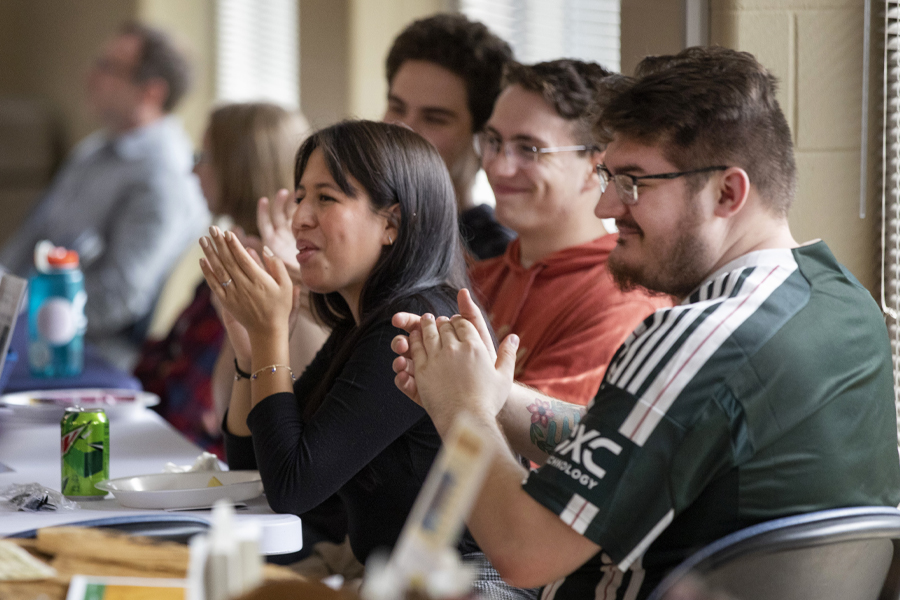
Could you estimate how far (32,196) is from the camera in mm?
6027

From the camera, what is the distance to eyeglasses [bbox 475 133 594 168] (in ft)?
6.68

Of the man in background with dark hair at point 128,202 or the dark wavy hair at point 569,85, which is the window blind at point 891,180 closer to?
the dark wavy hair at point 569,85

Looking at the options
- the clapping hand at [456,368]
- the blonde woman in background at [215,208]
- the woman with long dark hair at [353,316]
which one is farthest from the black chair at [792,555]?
the blonde woman in background at [215,208]

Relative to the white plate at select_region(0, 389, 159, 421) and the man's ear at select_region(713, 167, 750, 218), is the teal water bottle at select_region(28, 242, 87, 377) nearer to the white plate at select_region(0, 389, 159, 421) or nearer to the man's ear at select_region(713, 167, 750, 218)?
the white plate at select_region(0, 389, 159, 421)

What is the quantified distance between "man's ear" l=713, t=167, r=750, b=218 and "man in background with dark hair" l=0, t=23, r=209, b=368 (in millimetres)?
3290

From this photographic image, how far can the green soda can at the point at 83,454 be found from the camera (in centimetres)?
137

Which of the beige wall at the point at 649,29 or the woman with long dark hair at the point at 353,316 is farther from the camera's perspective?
the beige wall at the point at 649,29

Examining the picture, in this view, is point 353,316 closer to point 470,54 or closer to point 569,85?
point 569,85

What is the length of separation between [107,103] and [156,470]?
3.55 meters

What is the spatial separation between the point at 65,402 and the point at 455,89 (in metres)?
1.20

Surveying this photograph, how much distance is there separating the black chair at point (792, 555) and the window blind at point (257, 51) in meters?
4.26

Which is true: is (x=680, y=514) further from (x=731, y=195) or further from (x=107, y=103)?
(x=107, y=103)

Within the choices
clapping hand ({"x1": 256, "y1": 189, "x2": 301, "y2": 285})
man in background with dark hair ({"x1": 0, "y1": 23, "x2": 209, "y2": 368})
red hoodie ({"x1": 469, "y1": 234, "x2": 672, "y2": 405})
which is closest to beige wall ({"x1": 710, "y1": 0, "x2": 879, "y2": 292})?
red hoodie ({"x1": 469, "y1": 234, "x2": 672, "y2": 405})

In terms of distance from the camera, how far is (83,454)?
54.3 inches
